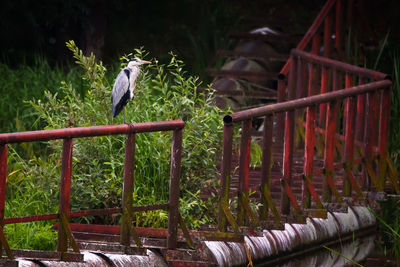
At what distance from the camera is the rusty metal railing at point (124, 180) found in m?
4.70

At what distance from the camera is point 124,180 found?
5461 millimetres

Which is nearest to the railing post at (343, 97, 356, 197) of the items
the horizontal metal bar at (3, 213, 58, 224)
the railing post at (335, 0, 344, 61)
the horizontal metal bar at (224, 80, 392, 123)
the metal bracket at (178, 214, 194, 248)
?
the horizontal metal bar at (224, 80, 392, 123)

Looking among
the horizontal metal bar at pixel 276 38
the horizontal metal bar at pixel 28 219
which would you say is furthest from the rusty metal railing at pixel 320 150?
the horizontal metal bar at pixel 276 38

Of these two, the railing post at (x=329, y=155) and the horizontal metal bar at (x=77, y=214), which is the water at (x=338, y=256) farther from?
the horizontal metal bar at (x=77, y=214)

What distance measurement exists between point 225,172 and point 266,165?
52 centimetres

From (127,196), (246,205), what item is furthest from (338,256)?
(127,196)

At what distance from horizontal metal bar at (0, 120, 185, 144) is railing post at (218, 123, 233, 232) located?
0.36 metres

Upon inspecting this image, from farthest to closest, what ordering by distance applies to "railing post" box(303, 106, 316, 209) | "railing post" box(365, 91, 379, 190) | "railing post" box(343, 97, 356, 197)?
"railing post" box(365, 91, 379, 190)
"railing post" box(343, 97, 356, 197)
"railing post" box(303, 106, 316, 209)

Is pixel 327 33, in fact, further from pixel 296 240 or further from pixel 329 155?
pixel 296 240

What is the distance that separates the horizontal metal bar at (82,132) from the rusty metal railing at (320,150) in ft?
1.61

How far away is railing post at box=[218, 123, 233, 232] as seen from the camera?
589cm

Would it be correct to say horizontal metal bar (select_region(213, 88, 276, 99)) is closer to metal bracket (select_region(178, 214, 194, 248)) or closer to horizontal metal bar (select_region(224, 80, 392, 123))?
horizontal metal bar (select_region(224, 80, 392, 123))

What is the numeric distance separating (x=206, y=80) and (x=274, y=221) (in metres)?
6.54

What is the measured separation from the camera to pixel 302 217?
679 cm
